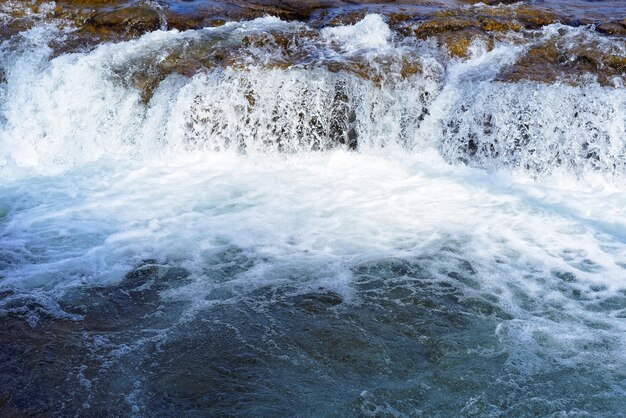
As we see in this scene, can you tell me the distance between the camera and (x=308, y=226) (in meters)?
6.36

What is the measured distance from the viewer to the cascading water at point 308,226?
417 cm

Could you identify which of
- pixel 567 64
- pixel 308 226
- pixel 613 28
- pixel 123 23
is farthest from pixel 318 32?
pixel 613 28

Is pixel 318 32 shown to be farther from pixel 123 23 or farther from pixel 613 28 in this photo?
pixel 613 28

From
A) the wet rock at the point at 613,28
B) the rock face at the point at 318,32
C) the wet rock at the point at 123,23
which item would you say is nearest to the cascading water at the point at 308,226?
the rock face at the point at 318,32

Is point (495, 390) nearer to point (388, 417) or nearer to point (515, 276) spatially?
point (388, 417)

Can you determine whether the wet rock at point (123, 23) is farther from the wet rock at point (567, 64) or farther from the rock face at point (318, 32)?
A: the wet rock at point (567, 64)

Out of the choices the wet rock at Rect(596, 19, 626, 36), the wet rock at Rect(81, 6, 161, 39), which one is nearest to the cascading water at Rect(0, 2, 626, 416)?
the wet rock at Rect(596, 19, 626, 36)

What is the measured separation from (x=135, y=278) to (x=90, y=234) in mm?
1132

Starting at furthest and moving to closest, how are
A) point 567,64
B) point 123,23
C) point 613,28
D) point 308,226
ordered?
point 123,23 → point 613,28 → point 567,64 → point 308,226

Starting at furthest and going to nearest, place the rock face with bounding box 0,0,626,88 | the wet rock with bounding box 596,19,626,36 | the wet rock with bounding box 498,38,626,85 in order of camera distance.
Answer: the wet rock with bounding box 596,19,626,36
the rock face with bounding box 0,0,626,88
the wet rock with bounding box 498,38,626,85

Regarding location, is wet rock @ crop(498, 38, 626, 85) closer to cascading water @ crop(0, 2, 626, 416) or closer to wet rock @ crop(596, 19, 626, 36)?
cascading water @ crop(0, 2, 626, 416)

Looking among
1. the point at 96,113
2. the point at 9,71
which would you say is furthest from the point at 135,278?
the point at 9,71

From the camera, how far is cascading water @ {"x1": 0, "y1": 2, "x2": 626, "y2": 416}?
4172mm

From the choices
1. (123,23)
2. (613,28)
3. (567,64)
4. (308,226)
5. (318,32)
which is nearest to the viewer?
(308,226)
